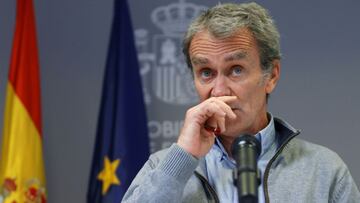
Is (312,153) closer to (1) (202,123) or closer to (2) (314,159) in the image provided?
(2) (314,159)

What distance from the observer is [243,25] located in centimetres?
153

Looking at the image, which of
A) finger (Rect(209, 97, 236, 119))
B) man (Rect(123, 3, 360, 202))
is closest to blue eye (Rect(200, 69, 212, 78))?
man (Rect(123, 3, 360, 202))

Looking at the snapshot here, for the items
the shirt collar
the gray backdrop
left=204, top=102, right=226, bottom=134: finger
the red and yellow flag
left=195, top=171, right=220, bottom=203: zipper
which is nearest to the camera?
left=204, top=102, right=226, bottom=134: finger

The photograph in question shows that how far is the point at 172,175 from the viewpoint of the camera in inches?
54.2

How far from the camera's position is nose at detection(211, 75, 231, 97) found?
148 cm

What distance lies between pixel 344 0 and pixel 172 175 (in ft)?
7.76

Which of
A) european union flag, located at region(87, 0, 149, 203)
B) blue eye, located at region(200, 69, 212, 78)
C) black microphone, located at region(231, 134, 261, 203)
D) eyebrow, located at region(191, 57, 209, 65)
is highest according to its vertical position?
eyebrow, located at region(191, 57, 209, 65)

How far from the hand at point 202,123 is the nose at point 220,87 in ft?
0.13

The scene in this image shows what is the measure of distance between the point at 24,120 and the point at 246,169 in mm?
2273

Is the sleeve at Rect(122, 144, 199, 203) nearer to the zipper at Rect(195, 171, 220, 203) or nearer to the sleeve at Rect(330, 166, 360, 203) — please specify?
the zipper at Rect(195, 171, 220, 203)

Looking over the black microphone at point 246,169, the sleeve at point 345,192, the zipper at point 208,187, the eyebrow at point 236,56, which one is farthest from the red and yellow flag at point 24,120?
the black microphone at point 246,169

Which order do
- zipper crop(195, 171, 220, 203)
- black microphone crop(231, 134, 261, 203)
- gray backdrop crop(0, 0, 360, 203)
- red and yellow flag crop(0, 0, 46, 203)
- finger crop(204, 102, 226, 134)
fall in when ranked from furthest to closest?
gray backdrop crop(0, 0, 360, 203), red and yellow flag crop(0, 0, 46, 203), zipper crop(195, 171, 220, 203), finger crop(204, 102, 226, 134), black microphone crop(231, 134, 261, 203)

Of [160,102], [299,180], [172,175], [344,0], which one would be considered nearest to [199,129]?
[172,175]

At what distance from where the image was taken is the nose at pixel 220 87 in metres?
1.48
